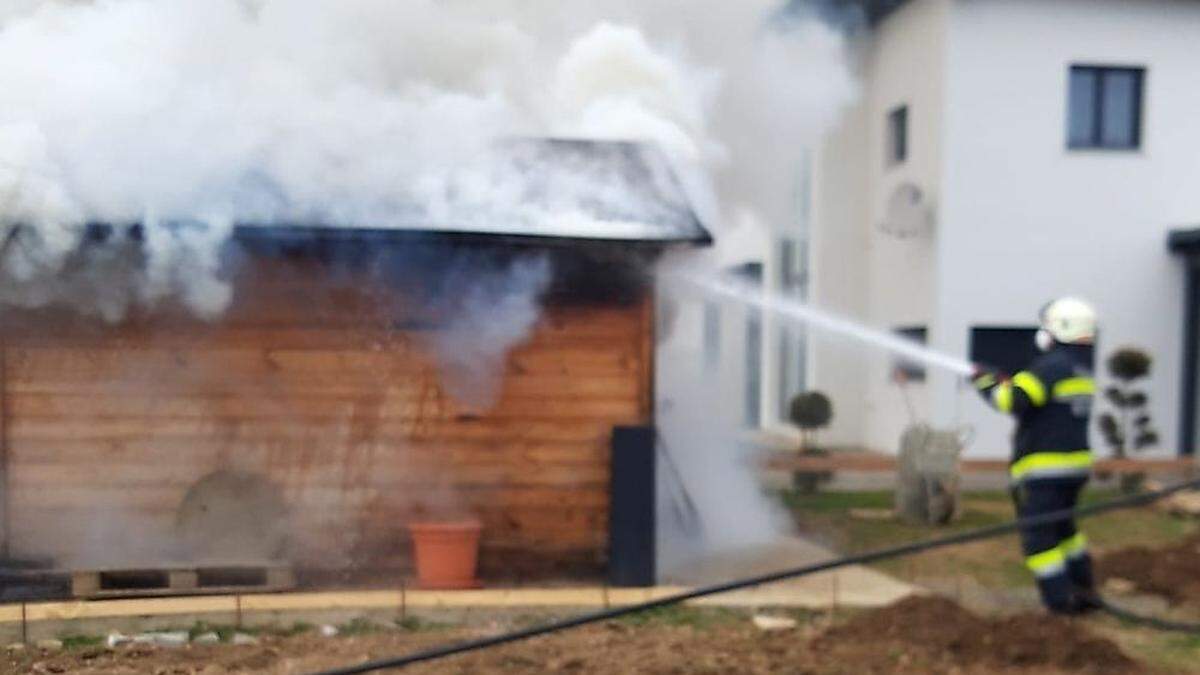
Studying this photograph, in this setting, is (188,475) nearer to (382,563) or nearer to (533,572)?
(382,563)

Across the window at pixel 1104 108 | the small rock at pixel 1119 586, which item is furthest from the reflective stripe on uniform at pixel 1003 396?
the window at pixel 1104 108

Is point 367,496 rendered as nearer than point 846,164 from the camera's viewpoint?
Yes

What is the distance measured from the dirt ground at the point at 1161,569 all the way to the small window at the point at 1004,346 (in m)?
5.44

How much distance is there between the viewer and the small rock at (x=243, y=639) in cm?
594

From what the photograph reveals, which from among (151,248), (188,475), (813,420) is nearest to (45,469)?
(188,475)

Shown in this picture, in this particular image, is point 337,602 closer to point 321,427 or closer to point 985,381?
point 321,427

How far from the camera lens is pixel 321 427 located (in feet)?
24.0

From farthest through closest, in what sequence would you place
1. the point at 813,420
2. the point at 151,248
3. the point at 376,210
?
the point at 813,420, the point at 376,210, the point at 151,248

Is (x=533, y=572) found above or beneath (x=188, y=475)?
beneath

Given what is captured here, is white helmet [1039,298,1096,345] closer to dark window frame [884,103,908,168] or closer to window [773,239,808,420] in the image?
dark window frame [884,103,908,168]

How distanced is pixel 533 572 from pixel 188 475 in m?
2.39

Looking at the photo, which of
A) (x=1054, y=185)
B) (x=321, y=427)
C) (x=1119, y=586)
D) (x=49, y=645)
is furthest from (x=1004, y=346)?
(x=49, y=645)

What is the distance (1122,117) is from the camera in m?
13.4

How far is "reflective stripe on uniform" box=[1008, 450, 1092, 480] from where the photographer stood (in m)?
6.44
